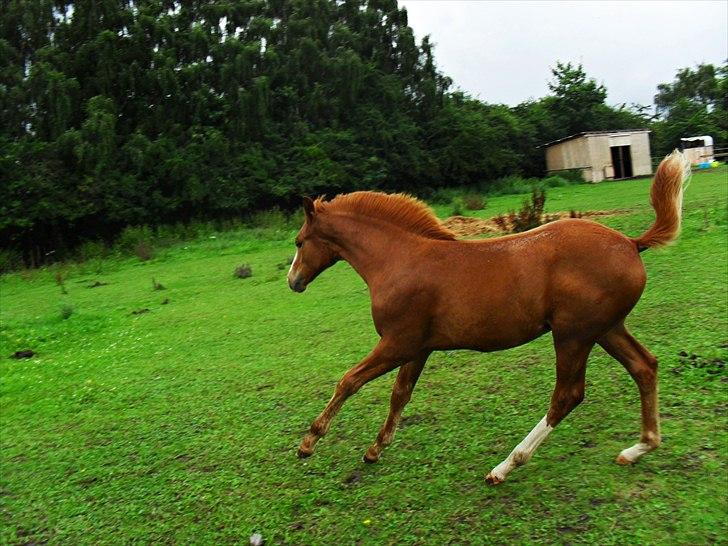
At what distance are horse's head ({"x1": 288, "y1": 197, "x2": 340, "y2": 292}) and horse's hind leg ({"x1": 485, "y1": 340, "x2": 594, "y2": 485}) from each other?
5.79 feet

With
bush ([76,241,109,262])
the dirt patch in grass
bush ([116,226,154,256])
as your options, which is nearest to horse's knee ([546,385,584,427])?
the dirt patch in grass

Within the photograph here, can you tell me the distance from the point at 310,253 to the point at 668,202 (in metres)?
2.40

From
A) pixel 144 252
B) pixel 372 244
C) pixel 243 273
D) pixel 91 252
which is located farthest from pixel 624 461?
pixel 91 252

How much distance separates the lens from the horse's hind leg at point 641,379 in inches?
136

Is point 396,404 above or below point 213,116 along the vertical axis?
below

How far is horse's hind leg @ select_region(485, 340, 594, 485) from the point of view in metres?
3.43

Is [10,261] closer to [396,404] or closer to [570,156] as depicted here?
[396,404]

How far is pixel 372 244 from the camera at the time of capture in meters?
4.13

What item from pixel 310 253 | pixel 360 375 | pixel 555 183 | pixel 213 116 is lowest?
pixel 555 183

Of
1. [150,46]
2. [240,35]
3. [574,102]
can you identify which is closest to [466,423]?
[150,46]

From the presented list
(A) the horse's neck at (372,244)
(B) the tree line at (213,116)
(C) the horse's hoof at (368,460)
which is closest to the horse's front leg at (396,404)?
(C) the horse's hoof at (368,460)

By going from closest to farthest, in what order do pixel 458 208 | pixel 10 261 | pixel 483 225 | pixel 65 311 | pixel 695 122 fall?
1. pixel 65 311
2. pixel 483 225
3. pixel 458 208
4. pixel 10 261
5. pixel 695 122

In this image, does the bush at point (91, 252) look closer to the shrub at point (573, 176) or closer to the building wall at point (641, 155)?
the shrub at point (573, 176)

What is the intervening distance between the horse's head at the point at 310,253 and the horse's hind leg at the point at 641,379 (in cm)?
196
